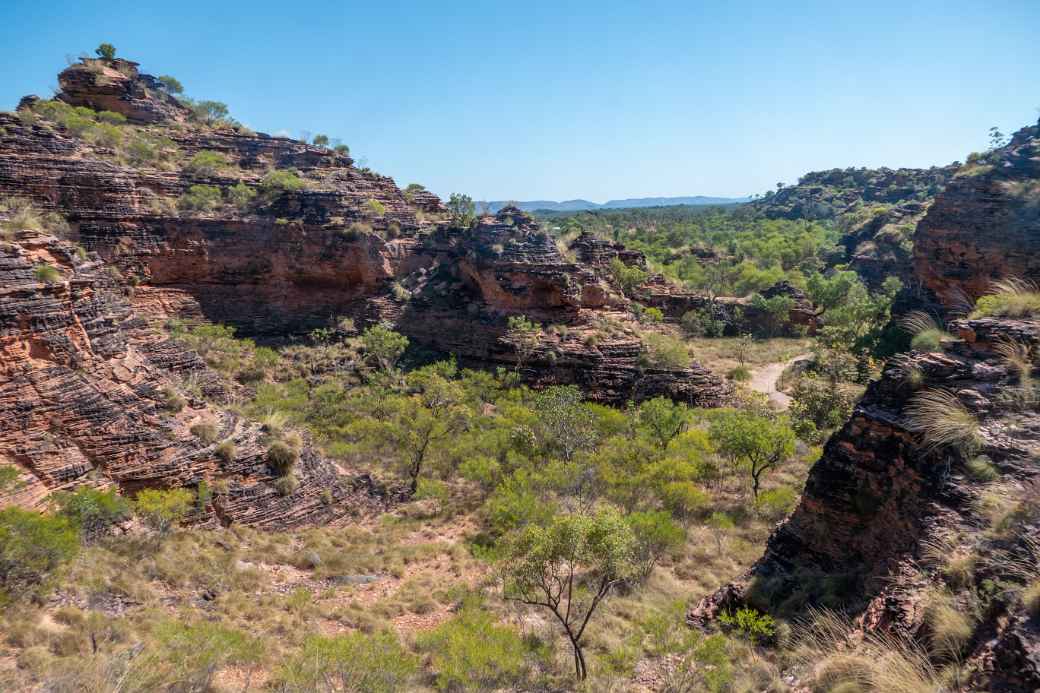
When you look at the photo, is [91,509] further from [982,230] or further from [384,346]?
[982,230]

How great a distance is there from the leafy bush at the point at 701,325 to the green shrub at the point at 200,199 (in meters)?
31.6

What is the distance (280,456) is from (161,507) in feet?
10.1

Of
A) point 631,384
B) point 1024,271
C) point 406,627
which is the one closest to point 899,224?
point 1024,271

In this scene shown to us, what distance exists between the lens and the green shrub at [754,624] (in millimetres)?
7793

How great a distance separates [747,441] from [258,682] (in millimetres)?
13739

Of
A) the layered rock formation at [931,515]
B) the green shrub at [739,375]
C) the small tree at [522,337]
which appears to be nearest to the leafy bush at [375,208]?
the small tree at [522,337]

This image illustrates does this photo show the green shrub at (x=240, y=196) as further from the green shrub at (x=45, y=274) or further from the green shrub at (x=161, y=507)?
the green shrub at (x=161, y=507)

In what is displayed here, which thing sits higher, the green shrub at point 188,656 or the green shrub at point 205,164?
the green shrub at point 205,164

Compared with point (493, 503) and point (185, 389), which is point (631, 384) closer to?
point (493, 503)

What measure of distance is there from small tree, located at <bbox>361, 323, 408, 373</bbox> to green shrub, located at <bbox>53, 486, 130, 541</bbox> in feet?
51.5

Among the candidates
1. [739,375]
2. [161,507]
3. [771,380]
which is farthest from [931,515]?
[771,380]

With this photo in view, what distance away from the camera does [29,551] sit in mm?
8625

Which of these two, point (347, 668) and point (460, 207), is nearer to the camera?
point (347, 668)

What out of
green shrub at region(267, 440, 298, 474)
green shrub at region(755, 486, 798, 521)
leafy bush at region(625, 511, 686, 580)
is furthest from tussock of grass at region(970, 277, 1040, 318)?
green shrub at region(267, 440, 298, 474)
